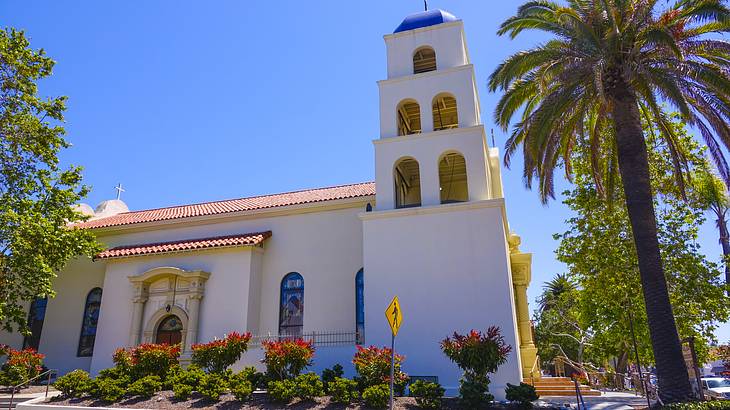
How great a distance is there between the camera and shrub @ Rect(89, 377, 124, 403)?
1498 centimetres

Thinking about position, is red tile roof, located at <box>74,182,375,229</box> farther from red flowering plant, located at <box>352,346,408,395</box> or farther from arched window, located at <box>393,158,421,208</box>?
red flowering plant, located at <box>352,346,408,395</box>

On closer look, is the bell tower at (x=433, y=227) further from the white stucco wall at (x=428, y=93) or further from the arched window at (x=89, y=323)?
the arched window at (x=89, y=323)

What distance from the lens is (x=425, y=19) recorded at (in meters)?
20.8

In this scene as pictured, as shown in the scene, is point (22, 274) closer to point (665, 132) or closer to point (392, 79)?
point (392, 79)

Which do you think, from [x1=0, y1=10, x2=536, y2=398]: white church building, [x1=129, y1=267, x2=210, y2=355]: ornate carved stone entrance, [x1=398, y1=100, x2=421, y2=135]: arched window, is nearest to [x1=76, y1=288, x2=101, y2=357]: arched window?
[x1=0, y1=10, x2=536, y2=398]: white church building

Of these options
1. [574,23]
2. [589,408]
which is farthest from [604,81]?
[589,408]

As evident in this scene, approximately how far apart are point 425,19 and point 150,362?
1669 centimetres

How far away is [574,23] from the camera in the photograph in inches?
558

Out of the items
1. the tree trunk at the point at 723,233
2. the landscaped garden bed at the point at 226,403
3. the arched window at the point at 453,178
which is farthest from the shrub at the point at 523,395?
the tree trunk at the point at 723,233

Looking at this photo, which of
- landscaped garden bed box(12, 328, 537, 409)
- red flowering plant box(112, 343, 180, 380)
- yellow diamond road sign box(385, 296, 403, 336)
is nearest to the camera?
yellow diamond road sign box(385, 296, 403, 336)

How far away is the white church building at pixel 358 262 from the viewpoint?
640 inches

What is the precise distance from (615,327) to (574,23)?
14.5m

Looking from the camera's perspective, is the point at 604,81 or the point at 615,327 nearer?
the point at 604,81

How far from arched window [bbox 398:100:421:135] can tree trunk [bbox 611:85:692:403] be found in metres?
8.02
